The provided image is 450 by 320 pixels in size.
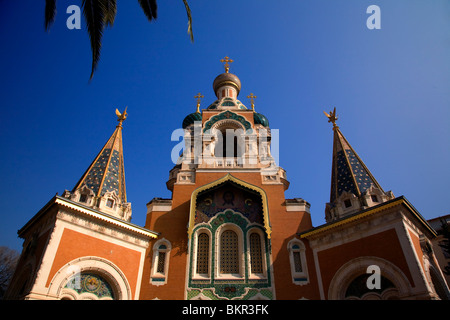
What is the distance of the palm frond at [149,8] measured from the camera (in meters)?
8.52

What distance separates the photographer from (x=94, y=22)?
24.8 feet

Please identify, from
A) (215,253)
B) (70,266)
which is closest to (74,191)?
(70,266)

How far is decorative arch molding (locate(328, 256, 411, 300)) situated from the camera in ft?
33.9

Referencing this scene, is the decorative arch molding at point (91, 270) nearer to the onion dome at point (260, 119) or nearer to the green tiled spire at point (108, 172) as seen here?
the green tiled spire at point (108, 172)

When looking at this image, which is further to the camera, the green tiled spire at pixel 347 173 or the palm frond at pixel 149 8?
the green tiled spire at pixel 347 173

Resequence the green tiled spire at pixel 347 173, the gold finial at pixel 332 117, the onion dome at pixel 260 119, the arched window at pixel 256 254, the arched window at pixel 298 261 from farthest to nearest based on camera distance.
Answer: the onion dome at pixel 260 119 → the gold finial at pixel 332 117 → the green tiled spire at pixel 347 173 → the arched window at pixel 256 254 → the arched window at pixel 298 261

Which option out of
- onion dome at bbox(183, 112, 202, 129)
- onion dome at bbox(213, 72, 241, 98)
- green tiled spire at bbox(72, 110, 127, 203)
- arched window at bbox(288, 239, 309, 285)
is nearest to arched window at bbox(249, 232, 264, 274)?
arched window at bbox(288, 239, 309, 285)

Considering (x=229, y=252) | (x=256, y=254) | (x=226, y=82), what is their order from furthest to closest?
(x=226, y=82) < (x=229, y=252) < (x=256, y=254)

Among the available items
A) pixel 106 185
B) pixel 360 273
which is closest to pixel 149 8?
pixel 106 185

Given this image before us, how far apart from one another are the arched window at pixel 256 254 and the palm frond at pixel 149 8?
10.3 meters

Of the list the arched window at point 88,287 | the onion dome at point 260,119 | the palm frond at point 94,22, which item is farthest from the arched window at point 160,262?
the onion dome at point 260,119

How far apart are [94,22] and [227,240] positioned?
10.6 metres

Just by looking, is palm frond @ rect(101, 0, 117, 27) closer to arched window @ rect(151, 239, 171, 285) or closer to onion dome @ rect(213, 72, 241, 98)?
arched window @ rect(151, 239, 171, 285)

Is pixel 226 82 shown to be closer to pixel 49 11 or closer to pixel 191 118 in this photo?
pixel 191 118
